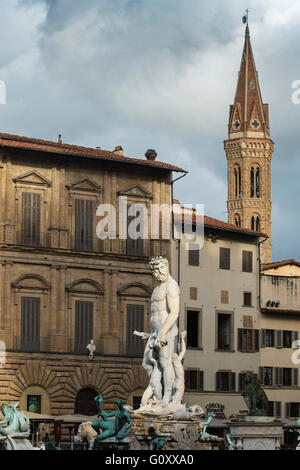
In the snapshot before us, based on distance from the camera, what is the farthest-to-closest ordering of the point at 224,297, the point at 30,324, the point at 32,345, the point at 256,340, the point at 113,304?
the point at 256,340, the point at 224,297, the point at 113,304, the point at 30,324, the point at 32,345

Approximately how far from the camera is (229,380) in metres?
59.5

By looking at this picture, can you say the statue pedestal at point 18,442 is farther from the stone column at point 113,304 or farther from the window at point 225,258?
the window at point 225,258

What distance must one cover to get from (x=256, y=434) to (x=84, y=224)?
1301 inches

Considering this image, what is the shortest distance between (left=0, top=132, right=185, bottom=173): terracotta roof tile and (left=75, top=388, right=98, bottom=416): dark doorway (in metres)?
11.1

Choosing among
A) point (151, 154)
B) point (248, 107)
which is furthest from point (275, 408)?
point (248, 107)

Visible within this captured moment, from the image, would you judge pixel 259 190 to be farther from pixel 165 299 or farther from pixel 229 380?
pixel 165 299

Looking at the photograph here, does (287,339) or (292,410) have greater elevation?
(287,339)

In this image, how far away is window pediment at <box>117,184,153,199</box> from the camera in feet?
184

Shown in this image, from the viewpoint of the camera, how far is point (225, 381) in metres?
59.4

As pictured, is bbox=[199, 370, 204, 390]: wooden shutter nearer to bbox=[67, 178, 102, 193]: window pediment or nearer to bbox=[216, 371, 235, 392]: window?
bbox=[216, 371, 235, 392]: window

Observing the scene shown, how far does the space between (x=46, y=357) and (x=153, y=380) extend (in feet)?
100

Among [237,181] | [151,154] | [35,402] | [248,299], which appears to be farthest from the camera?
[237,181]

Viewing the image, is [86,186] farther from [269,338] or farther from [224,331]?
[269,338]
